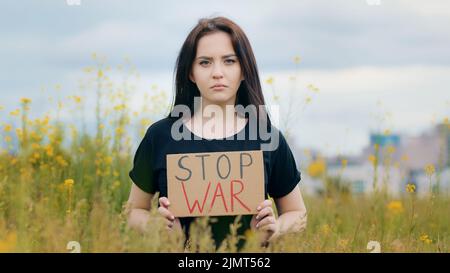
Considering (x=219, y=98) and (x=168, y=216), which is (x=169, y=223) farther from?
(x=219, y=98)

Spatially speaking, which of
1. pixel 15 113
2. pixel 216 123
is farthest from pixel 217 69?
pixel 15 113

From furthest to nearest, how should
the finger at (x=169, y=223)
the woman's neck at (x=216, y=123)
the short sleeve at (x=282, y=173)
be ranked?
the short sleeve at (x=282, y=173) → the woman's neck at (x=216, y=123) → the finger at (x=169, y=223)

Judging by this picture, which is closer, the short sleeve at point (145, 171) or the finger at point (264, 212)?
the finger at point (264, 212)

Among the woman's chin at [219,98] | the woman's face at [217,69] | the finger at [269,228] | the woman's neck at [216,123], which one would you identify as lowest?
the finger at [269,228]

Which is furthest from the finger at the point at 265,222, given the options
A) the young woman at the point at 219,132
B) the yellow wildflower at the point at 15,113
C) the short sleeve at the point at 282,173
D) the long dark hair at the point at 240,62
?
the yellow wildflower at the point at 15,113

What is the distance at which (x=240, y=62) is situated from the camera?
136 inches

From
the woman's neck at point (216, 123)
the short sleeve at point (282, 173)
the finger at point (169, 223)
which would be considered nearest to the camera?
the finger at point (169, 223)

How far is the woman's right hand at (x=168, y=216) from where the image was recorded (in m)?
3.22

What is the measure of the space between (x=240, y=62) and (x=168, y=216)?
2.75 feet

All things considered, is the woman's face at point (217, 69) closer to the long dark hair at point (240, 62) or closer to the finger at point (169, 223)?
the long dark hair at point (240, 62)

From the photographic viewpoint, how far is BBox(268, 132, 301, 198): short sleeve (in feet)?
11.8

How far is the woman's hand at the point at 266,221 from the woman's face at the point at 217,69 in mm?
551

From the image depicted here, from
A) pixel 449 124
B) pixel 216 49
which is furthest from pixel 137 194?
pixel 449 124

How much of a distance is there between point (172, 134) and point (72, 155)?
2629 millimetres
